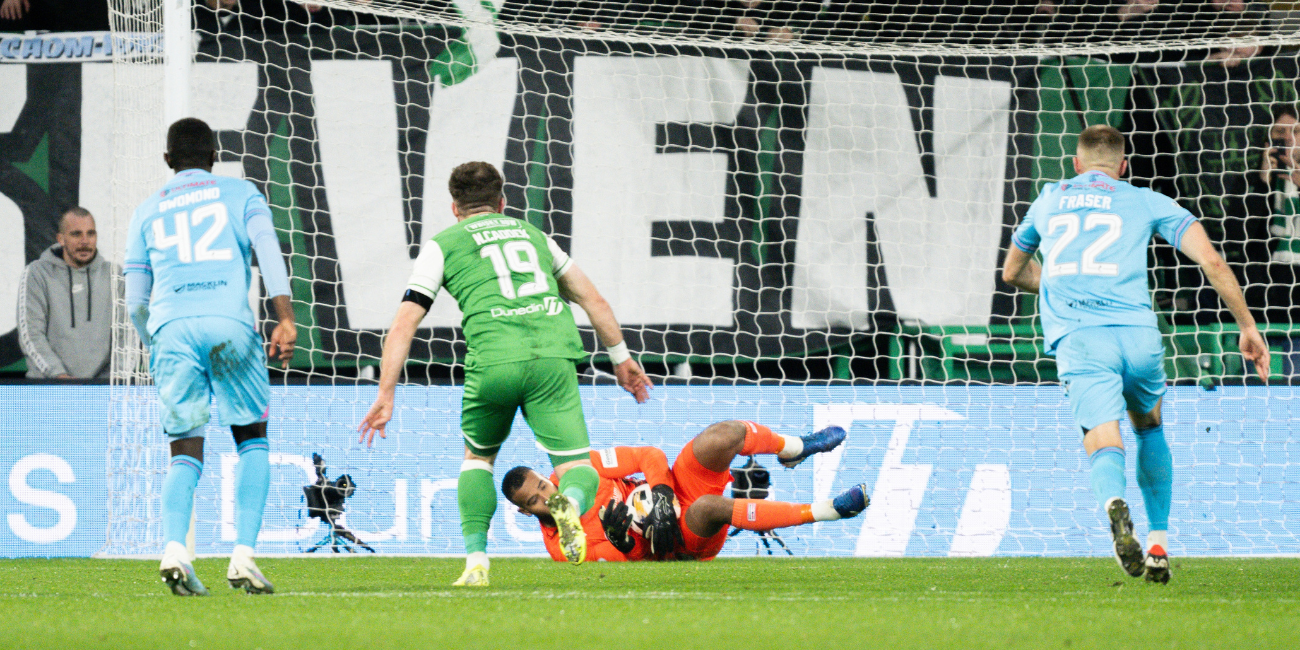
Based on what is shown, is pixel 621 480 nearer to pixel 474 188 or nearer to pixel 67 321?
pixel 474 188

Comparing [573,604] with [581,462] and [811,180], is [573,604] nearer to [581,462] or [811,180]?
[581,462]

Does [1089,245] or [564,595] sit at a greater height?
[1089,245]

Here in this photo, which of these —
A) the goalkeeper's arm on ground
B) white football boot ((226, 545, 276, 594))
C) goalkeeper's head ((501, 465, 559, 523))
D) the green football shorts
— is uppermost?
the green football shorts

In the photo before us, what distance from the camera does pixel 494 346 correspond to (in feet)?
14.5

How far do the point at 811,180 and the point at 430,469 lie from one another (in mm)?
3089

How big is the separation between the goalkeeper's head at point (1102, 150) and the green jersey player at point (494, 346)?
1988 millimetres

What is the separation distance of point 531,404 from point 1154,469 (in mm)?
2257

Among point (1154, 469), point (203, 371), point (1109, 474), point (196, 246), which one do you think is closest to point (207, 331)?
point (203, 371)

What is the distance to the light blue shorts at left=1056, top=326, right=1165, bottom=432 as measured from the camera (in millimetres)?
4539

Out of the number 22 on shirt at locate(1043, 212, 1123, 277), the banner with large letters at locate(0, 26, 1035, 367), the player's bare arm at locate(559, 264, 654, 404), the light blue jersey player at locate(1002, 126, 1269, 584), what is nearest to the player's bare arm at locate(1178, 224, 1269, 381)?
the light blue jersey player at locate(1002, 126, 1269, 584)

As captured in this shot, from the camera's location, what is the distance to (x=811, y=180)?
8609 millimetres

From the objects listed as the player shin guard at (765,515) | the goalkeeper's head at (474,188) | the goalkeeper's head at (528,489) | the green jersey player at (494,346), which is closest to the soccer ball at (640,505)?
the player shin guard at (765,515)

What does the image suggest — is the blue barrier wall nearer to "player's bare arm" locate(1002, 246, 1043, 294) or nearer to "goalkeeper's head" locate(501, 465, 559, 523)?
"goalkeeper's head" locate(501, 465, 559, 523)

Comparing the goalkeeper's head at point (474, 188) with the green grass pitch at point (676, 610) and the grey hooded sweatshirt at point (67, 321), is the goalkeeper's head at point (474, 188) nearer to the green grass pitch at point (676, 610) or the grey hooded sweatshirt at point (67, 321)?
the green grass pitch at point (676, 610)
